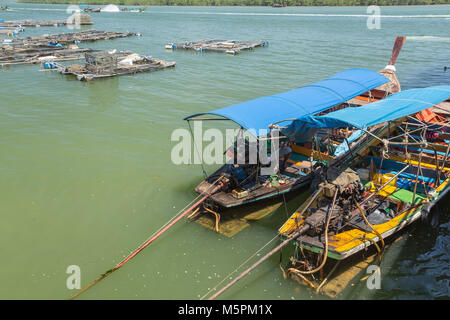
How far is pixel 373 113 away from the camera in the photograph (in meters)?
9.77

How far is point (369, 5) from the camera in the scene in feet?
329

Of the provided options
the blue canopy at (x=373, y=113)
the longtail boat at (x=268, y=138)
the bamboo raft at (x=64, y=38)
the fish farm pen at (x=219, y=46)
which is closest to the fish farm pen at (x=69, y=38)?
the bamboo raft at (x=64, y=38)

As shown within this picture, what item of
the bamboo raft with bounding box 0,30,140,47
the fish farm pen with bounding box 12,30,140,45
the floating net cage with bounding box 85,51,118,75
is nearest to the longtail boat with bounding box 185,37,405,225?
the floating net cage with bounding box 85,51,118,75

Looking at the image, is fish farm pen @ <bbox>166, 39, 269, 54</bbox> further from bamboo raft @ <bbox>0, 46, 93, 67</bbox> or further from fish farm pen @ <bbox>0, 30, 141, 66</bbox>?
bamboo raft @ <bbox>0, 46, 93, 67</bbox>

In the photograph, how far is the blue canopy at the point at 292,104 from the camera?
33.9 feet

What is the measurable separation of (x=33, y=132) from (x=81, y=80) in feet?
34.7

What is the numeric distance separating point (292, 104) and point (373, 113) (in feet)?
8.79

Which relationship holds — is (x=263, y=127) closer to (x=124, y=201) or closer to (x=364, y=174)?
(x=364, y=174)

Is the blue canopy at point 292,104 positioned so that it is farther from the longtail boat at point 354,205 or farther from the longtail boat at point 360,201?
the longtail boat at point 360,201

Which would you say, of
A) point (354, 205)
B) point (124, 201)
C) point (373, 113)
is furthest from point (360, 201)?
point (124, 201)

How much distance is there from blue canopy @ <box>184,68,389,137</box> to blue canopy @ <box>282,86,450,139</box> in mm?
638

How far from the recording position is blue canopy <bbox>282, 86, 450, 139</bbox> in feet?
30.6

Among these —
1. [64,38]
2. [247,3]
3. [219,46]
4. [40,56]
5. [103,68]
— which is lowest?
[103,68]

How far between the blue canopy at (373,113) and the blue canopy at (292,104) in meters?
0.64
